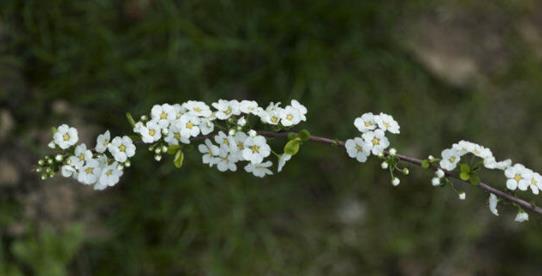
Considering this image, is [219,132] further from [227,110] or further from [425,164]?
[425,164]

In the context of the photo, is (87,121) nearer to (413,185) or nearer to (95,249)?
(95,249)

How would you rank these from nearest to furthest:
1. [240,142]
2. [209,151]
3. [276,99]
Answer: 1. [240,142]
2. [209,151]
3. [276,99]

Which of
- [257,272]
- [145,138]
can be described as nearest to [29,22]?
[145,138]

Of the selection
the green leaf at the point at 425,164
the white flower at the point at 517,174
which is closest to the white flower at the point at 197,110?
the green leaf at the point at 425,164

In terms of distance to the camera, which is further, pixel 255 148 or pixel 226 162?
pixel 226 162

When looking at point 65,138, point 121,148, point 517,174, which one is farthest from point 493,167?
point 65,138

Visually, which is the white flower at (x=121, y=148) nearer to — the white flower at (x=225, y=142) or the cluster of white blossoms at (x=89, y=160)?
the cluster of white blossoms at (x=89, y=160)

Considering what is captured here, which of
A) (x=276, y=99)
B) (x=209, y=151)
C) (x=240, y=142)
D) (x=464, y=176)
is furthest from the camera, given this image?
(x=276, y=99)

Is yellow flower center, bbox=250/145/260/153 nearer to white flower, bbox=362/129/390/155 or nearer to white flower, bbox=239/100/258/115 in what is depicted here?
white flower, bbox=239/100/258/115

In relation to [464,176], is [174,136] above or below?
below
